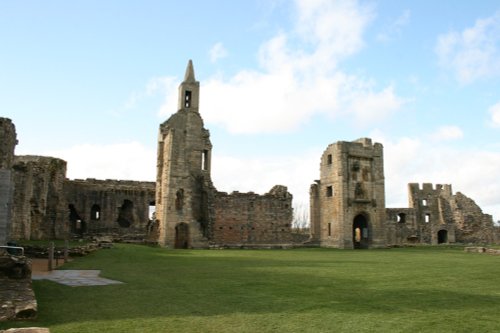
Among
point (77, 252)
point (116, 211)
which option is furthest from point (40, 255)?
point (116, 211)

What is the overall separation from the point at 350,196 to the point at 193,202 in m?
11.7

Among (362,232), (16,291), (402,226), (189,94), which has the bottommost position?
(16,291)

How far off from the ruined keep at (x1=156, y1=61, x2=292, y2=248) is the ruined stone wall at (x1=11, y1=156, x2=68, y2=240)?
7.56 m

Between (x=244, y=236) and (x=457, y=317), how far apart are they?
28.0 metres

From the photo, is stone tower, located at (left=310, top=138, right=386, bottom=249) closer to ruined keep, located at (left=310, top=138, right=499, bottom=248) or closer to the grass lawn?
ruined keep, located at (left=310, top=138, right=499, bottom=248)

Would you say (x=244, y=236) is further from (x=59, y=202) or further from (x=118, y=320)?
(x=118, y=320)

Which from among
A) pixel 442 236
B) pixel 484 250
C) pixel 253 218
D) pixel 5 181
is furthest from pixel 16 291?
pixel 442 236

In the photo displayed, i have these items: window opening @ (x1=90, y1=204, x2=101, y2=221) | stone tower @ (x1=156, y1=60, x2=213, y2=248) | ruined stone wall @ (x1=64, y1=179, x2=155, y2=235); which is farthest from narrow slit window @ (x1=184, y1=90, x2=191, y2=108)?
window opening @ (x1=90, y1=204, x2=101, y2=221)

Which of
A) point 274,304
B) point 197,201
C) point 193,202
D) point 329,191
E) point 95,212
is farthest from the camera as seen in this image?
point 95,212

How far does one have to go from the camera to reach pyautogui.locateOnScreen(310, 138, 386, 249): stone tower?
33250 millimetres

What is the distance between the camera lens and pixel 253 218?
34.4 m

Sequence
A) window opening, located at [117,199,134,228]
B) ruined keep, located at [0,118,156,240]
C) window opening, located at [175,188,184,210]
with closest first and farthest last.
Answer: ruined keep, located at [0,118,156,240] < window opening, located at [175,188,184,210] < window opening, located at [117,199,134,228]

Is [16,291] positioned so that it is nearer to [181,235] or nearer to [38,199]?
[181,235]

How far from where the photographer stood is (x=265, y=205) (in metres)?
35.0
